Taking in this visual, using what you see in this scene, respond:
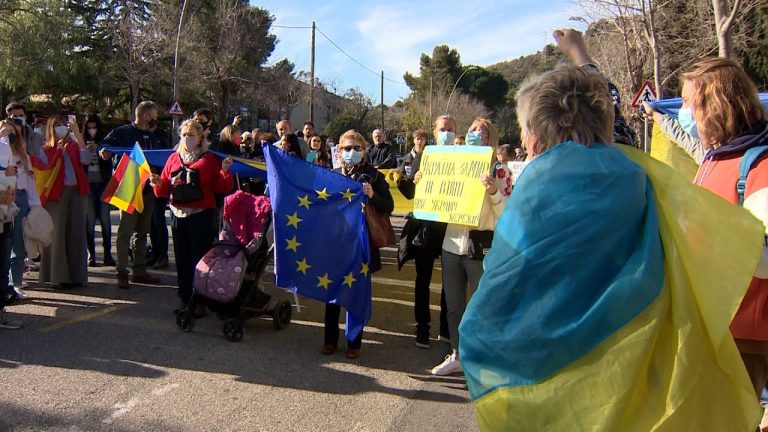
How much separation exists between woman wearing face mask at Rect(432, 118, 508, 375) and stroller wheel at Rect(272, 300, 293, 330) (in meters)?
1.67

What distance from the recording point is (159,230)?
8.16 meters

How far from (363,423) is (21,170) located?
4.58 meters

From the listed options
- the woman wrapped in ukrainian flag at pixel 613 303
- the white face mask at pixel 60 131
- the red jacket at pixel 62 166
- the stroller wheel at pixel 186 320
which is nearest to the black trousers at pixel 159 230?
the red jacket at pixel 62 166

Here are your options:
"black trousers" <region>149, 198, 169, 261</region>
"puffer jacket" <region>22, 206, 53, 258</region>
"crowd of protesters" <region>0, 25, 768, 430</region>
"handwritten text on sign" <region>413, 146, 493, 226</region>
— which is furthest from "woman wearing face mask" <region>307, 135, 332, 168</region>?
"handwritten text on sign" <region>413, 146, 493, 226</region>

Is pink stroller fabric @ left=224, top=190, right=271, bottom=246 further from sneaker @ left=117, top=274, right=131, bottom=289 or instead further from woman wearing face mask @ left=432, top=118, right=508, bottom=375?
sneaker @ left=117, top=274, right=131, bottom=289

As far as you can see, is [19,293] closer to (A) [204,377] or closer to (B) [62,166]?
(B) [62,166]

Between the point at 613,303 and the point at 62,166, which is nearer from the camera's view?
the point at 613,303

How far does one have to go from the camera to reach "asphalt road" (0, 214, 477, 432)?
3773 mm

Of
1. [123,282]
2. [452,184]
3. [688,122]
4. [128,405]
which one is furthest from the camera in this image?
[123,282]


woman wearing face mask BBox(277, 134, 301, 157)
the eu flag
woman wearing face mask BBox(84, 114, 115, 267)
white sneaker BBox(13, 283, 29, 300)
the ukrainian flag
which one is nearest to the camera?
the ukrainian flag

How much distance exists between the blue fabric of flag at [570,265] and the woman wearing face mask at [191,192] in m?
4.51

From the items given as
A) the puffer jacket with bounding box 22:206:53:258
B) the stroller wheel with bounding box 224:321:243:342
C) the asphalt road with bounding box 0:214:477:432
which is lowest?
the asphalt road with bounding box 0:214:477:432

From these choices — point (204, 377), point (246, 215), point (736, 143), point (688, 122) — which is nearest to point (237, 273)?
point (246, 215)

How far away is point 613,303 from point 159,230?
7.36 meters
